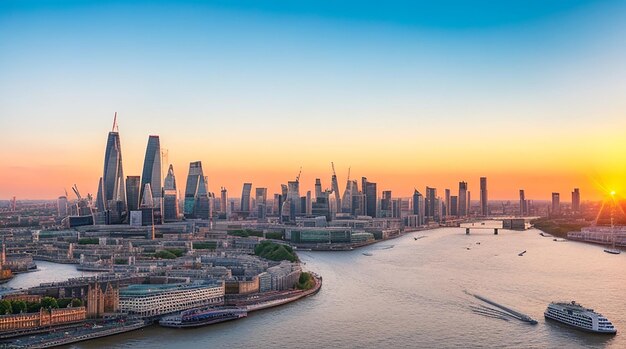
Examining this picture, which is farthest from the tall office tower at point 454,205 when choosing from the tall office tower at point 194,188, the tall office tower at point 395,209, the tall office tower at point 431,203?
the tall office tower at point 194,188

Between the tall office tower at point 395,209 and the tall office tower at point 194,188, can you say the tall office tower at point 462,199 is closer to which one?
the tall office tower at point 395,209

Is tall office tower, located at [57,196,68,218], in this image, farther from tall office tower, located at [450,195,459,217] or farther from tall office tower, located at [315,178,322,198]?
tall office tower, located at [450,195,459,217]

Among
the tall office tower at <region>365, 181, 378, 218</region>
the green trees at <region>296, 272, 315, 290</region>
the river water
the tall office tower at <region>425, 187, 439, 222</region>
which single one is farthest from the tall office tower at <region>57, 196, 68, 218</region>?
the green trees at <region>296, 272, 315, 290</region>

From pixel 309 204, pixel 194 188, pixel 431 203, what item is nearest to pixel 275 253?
pixel 194 188

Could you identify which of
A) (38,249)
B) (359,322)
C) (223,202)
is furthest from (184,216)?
(359,322)

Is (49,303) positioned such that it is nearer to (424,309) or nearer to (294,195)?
(424,309)

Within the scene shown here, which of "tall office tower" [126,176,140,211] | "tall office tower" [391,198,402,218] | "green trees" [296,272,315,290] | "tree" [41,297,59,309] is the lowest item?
"green trees" [296,272,315,290]
